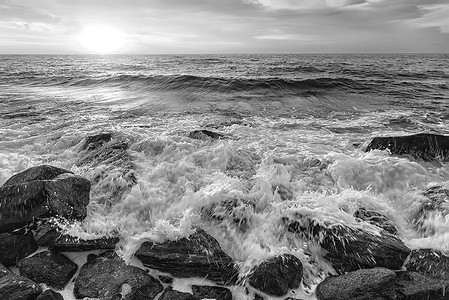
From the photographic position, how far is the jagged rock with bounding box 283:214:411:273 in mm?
3639

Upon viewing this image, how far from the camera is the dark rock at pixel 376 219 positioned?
4.18m

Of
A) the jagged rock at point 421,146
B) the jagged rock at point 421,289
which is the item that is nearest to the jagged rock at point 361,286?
the jagged rock at point 421,289

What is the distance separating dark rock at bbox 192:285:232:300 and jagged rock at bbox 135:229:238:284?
0.36 ft

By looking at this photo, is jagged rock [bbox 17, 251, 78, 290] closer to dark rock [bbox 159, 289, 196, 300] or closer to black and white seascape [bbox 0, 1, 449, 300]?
black and white seascape [bbox 0, 1, 449, 300]

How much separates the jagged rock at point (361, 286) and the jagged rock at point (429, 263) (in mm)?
566

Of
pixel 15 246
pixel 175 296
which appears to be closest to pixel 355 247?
pixel 175 296

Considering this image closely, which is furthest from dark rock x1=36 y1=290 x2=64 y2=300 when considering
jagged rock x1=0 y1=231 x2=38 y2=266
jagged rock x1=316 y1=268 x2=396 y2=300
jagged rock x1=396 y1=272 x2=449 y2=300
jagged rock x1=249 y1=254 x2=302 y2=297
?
jagged rock x1=396 y1=272 x2=449 y2=300

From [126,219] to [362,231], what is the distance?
3.56 metres

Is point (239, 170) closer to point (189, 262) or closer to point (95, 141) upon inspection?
point (189, 262)

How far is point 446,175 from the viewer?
5781 mm

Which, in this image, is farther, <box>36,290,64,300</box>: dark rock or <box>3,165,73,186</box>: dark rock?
<box>3,165,73,186</box>: dark rock

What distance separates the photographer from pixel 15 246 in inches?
154

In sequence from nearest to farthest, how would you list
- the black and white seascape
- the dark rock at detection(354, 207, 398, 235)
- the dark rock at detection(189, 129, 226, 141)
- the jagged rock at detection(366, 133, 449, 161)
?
1. the black and white seascape
2. the dark rock at detection(354, 207, 398, 235)
3. the jagged rock at detection(366, 133, 449, 161)
4. the dark rock at detection(189, 129, 226, 141)

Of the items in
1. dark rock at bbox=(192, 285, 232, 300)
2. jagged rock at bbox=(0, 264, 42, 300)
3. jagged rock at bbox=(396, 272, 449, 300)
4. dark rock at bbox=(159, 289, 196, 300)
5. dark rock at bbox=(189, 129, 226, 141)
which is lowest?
dark rock at bbox=(192, 285, 232, 300)
